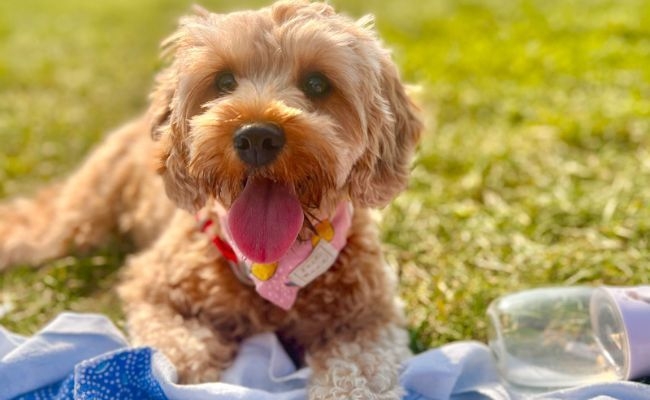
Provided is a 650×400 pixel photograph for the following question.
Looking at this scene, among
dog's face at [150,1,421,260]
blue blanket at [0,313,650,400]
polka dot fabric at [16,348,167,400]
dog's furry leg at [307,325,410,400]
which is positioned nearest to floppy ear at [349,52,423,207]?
dog's face at [150,1,421,260]

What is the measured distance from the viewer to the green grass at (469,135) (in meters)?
4.79

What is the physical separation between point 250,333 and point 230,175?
1008 millimetres

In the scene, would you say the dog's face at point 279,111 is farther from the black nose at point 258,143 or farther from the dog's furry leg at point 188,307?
the dog's furry leg at point 188,307

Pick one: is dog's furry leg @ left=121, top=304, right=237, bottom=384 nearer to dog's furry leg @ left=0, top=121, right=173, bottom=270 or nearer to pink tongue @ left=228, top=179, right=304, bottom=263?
pink tongue @ left=228, top=179, right=304, bottom=263

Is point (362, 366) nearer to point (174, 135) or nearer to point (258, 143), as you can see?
point (258, 143)

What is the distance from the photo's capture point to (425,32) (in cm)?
921

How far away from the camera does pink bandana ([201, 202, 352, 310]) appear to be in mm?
3740

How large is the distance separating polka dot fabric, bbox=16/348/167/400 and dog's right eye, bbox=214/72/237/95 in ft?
3.83

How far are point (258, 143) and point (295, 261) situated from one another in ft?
2.48

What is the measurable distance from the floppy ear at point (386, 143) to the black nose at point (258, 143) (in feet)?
1.78

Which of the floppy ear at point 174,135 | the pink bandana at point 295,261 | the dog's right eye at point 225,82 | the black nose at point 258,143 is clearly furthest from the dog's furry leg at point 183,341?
the dog's right eye at point 225,82

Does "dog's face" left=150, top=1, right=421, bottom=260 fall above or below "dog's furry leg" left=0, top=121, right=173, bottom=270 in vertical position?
above

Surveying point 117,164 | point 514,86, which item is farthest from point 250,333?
point 514,86

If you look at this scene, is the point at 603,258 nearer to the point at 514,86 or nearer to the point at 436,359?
the point at 436,359
